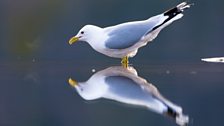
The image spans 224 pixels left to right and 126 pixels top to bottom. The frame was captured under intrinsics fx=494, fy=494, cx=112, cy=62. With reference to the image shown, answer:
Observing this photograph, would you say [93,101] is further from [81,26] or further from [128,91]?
[81,26]

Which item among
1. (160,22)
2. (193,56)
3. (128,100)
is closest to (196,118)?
(128,100)

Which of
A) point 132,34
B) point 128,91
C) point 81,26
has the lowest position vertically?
point 128,91

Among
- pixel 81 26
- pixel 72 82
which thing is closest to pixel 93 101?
pixel 72 82

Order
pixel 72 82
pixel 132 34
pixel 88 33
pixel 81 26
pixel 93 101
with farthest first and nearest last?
pixel 81 26, pixel 88 33, pixel 132 34, pixel 72 82, pixel 93 101

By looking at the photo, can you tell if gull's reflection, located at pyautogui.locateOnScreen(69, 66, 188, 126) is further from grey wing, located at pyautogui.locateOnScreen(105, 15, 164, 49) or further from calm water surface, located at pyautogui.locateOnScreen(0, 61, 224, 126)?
grey wing, located at pyautogui.locateOnScreen(105, 15, 164, 49)

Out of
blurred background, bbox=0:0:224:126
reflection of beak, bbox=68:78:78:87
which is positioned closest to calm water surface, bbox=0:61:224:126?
reflection of beak, bbox=68:78:78:87

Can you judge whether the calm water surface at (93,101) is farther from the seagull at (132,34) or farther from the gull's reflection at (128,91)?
the seagull at (132,34)

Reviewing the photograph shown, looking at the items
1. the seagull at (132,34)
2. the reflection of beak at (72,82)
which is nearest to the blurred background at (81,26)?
the seagull at (132,34)
